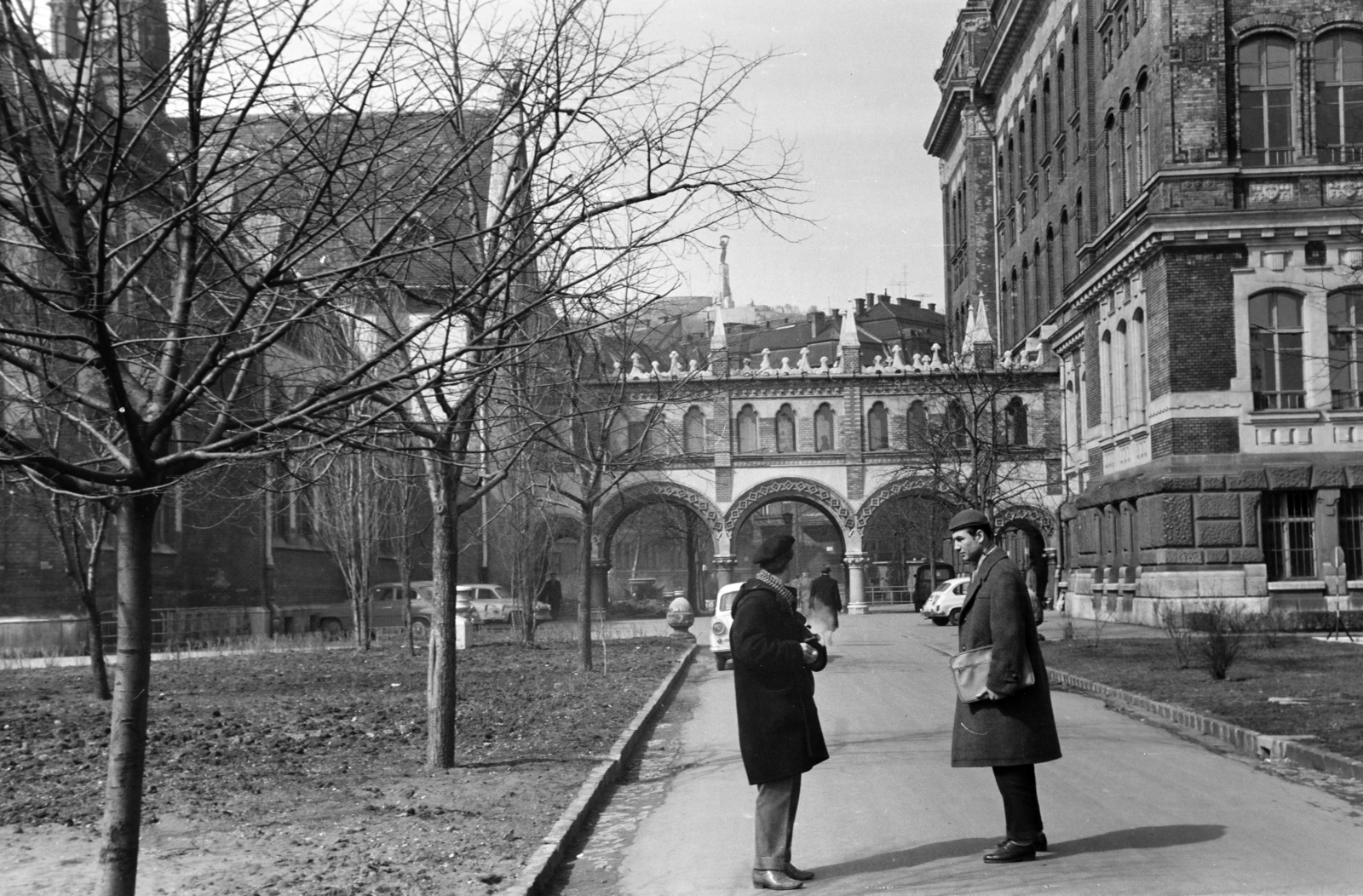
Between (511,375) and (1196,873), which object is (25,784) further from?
(1196,873)

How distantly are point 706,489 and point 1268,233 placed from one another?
1105 inches

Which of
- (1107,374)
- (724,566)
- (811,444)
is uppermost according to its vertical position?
(1107,374)

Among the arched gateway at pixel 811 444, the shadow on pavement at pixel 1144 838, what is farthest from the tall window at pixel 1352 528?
the shadow on pavement at pixel 1144 838

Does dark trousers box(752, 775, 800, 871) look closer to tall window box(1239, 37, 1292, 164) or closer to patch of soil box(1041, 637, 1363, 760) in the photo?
patch of soil box(1041, 637, 1363, 760)

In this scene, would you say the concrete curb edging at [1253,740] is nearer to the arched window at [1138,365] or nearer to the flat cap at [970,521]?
the flat cap at [970,521]

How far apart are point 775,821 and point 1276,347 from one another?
2715 cm

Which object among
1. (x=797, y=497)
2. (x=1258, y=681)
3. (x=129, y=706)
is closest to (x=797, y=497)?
(x=797, y=497)

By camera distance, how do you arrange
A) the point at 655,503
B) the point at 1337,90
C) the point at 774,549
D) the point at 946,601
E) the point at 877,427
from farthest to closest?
the point at 877,427 → the point at 655,503 → the point at 946,601 → the point at 1337,90 → the point at 774,549

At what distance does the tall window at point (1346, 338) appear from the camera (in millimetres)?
30969

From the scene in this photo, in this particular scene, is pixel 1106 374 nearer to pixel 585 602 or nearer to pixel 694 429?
pixel 585 602

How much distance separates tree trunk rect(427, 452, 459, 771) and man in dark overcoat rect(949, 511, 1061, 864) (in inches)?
182

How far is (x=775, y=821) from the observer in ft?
24.7

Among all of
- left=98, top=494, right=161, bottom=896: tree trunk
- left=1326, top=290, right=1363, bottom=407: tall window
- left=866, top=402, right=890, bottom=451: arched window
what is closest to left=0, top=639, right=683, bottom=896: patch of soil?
left=98, top=494, right=161, bottom=896: tree trunk

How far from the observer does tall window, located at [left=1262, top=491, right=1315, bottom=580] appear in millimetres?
31406
